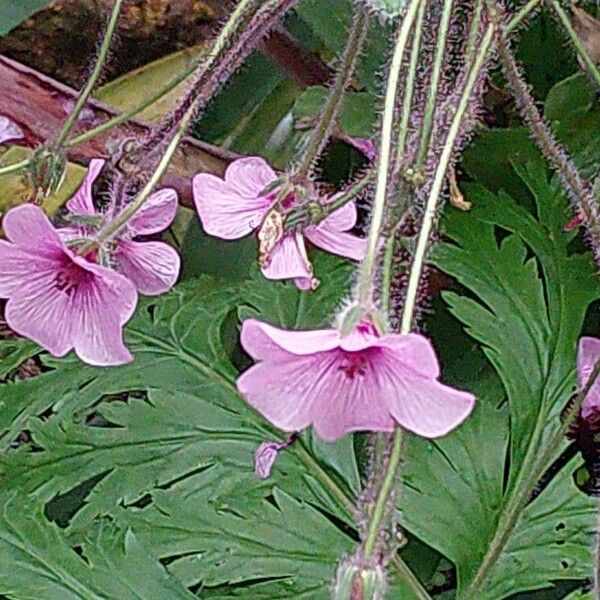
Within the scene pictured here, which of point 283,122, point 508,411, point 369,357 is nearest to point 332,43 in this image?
point 283,122

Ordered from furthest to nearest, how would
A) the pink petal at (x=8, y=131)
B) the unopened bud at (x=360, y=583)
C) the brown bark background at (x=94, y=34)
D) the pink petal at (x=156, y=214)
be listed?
the brown bark background at (x=94, y=34)
the pink petal at (x=8, y=131)
the pink petal at (x=156, y=214)
the unopened bud at (x=360, y=583)

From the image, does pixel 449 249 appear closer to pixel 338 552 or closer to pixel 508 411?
pixel 508 411

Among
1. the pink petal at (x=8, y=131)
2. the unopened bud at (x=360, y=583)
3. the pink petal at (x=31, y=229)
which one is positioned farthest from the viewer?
the pink petal at (x=8, y=131)

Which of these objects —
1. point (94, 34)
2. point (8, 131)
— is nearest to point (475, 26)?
point (8, 131)

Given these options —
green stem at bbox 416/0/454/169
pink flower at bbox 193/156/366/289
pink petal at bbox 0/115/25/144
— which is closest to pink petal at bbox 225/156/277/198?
pink flower at bbox 193/156/366/289

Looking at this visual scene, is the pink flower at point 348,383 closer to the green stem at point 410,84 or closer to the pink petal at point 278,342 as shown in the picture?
the pink petal at point 278,342

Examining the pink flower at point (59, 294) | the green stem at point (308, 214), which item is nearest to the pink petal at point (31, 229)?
the pink flower at point (59, 294)

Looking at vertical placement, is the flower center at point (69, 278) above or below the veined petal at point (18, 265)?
below
